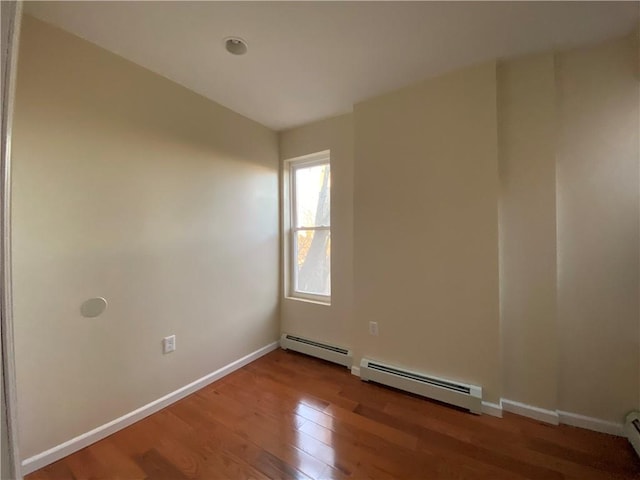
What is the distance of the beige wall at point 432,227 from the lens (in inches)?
71.9

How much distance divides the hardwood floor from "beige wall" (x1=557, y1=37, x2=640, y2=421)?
0.34m

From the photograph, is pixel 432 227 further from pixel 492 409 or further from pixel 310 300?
pixel 310 300

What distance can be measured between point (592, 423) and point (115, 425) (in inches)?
120

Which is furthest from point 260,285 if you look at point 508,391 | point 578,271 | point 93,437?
point 578,271

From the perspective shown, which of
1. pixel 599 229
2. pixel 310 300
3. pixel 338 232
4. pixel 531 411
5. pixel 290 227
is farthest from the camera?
pixel 290 227

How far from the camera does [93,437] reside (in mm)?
1569

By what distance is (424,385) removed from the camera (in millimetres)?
1975

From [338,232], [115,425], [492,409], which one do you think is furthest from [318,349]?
[115,425]

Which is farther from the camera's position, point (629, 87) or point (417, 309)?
point (417, 309)

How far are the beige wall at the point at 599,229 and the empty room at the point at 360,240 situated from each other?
0.01 m

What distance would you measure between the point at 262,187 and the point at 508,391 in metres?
2.72

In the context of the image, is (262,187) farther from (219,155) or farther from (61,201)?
(61,201)

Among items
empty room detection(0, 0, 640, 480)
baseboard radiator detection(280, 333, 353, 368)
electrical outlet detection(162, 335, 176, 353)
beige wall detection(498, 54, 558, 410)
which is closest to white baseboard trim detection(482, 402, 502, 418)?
Result: empty room detection(0, 0, 640, 480)

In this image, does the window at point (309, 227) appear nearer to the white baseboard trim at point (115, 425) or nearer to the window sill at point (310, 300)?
the window sill at point (310, 300)
